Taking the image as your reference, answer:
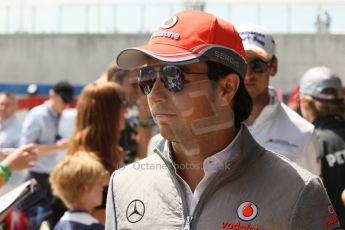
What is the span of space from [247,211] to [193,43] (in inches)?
22.4

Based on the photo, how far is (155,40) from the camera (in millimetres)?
2240

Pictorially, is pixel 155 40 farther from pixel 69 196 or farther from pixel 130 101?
pixel 130 101

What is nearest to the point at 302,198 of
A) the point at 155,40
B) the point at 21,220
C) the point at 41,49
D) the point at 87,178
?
the point at 155,40

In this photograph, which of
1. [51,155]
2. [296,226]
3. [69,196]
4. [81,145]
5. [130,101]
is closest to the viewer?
[296,226]

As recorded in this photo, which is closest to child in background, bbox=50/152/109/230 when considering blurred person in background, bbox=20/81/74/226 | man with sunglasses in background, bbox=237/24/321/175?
man with sunglasses in background, bbox=237/24/321/175

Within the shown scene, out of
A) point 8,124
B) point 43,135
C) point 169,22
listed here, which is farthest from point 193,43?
point 8,124

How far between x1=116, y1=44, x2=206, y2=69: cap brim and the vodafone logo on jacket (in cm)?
49

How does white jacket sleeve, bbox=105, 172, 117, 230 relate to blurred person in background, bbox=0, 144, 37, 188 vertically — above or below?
above

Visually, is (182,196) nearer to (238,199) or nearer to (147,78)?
(238,199)

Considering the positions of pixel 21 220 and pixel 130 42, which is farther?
pixel 130 42

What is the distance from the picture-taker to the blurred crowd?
11.9ft

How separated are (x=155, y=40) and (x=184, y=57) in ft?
0.56

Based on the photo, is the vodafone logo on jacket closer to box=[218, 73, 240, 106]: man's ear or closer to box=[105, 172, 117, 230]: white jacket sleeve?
box=[218, 73, 240, 106]: man's ear

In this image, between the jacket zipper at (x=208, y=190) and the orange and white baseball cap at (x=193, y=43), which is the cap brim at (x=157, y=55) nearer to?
the orange and white baseball cap at (x=193, y=43)
